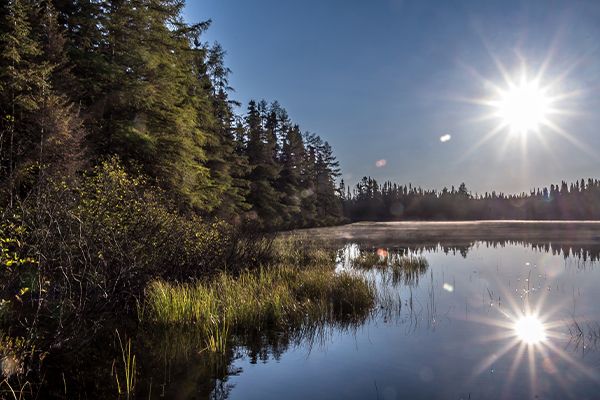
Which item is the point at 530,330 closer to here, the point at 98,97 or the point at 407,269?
the point at 407,269

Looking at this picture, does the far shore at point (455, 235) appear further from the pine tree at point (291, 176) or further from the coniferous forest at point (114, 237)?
the coniferous forest at point (114, 237)

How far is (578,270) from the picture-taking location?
20172mm

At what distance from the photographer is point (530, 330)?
10758 millimetres

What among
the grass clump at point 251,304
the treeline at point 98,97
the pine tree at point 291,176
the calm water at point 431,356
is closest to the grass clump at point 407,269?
the calm water at point 431,356

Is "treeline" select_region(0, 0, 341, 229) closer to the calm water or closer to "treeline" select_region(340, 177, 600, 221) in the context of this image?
the calm water

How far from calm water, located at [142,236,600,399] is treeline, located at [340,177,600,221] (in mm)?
104402

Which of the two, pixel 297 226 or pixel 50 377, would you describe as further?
pixel 297 226

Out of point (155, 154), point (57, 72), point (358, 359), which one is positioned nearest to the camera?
point (358, 359)

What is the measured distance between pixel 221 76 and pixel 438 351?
39.0 metres

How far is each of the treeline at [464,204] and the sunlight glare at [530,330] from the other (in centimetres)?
10556

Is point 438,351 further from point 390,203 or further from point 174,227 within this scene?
point 390,203

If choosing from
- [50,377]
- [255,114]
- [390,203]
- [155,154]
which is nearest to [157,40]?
[155,154]

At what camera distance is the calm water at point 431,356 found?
728cm

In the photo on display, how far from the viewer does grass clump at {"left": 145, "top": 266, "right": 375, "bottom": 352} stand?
10.3m
